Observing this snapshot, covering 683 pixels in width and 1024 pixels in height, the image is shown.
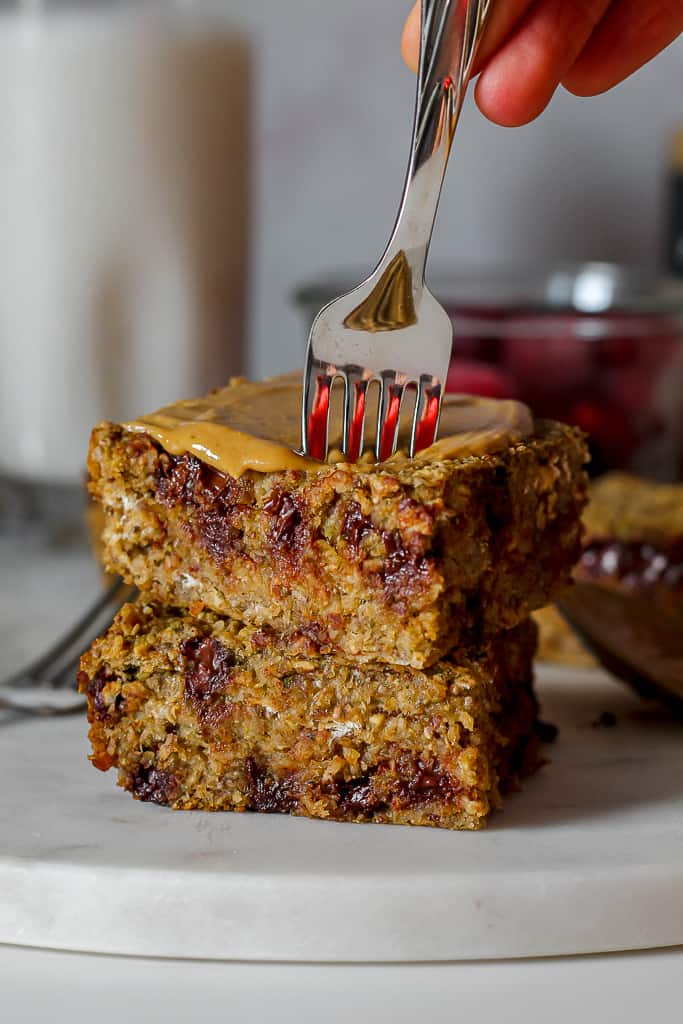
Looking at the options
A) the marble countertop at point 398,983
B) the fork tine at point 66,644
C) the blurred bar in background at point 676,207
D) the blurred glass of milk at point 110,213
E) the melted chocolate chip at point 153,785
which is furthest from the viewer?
the blurred bar in background at point 676,207

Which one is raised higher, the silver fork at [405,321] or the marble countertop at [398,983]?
the silver fork at [405,321]

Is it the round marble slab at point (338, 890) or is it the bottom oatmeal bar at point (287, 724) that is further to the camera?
the bottom oatmeal bar at point (287, 724)

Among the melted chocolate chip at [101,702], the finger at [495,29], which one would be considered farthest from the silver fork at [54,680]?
the finger at [495,29]

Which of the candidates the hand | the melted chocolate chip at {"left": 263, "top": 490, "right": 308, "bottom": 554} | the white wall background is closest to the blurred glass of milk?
the white wall background

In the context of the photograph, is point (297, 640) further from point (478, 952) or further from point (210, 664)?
point (478, 952)

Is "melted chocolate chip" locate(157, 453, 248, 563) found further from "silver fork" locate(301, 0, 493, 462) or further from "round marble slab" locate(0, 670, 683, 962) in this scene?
"round marble slab" locate(0, 670, 683, 962)

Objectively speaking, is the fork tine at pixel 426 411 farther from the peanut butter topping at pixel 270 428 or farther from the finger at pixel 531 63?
the finger at pixel 531 63

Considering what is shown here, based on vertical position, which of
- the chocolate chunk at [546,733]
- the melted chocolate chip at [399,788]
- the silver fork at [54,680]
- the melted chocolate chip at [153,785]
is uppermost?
the melted chocolate chip at [399,788]

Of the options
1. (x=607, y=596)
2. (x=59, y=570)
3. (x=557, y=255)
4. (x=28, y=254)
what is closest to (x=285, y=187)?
(x=557, y=255)
